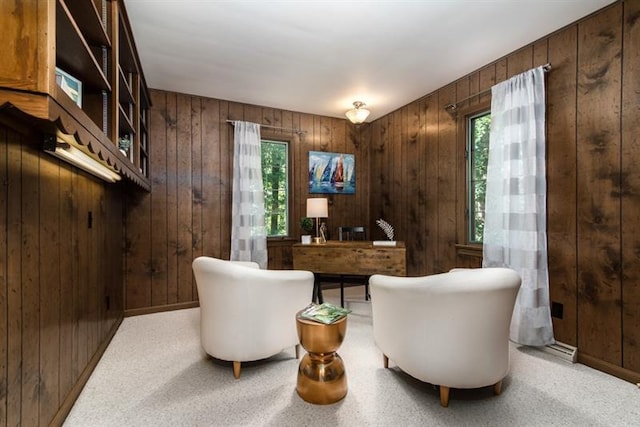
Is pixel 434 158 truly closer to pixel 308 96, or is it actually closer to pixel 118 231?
pixel 308 96

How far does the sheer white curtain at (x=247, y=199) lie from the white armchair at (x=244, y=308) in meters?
1.59

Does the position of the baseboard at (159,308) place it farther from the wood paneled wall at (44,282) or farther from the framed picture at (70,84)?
the framed picture at (70,84)

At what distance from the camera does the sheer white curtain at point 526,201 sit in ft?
7.84

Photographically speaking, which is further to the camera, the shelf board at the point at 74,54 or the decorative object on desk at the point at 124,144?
the decorative object on desk at the point at 124,144

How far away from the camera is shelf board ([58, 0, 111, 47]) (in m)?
1.34

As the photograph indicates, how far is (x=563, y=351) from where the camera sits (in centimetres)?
229

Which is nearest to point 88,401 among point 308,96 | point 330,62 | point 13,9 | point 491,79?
point 13,9

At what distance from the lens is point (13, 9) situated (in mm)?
841

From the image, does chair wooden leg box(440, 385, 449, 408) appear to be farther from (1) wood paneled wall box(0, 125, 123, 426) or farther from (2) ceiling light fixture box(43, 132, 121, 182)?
(2) ceiling light fixture box(43, 132, 121, 182)

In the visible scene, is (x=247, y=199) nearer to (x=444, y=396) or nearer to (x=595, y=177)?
(x=444, y=396)

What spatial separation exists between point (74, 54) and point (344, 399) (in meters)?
2.27

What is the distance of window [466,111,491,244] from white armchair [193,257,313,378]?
2.06 metres

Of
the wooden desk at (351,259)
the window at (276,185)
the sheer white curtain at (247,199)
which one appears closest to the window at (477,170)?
the wooden desk at (351,259)

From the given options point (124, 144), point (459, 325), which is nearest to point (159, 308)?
point (124, 144)
